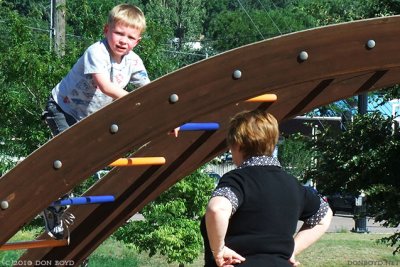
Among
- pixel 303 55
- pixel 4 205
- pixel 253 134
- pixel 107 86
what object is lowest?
pixel 4 205

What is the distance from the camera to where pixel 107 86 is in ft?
17.9

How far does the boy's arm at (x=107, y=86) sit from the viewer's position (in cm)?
540

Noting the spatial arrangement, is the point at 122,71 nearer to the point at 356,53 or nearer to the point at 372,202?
the point at 356,53

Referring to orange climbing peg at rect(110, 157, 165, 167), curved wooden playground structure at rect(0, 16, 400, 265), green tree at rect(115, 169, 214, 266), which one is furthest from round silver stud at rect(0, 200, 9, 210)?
green tree at rect(115, 169, 214, 266)

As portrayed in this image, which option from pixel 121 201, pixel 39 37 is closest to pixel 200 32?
pixel 39 37

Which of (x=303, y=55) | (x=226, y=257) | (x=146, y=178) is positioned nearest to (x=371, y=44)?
(x=303, y=55)

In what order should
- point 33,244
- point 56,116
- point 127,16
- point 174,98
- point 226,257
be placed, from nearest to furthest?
point 226,257
point 174,98
point 127,16
point 33,244
point 56,116

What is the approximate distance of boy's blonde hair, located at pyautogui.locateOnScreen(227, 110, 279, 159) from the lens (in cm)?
371

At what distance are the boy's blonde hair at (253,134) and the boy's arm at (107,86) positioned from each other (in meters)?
1.69

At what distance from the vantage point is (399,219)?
884 centimetres

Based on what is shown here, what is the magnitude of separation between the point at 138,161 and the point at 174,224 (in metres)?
5.33

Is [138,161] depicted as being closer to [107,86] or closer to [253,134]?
[107,86]

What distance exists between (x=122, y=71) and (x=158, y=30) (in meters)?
4.78

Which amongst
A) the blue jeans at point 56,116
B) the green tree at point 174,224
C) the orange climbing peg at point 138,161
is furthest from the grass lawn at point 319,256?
the orange climbing peg at point 138,161
